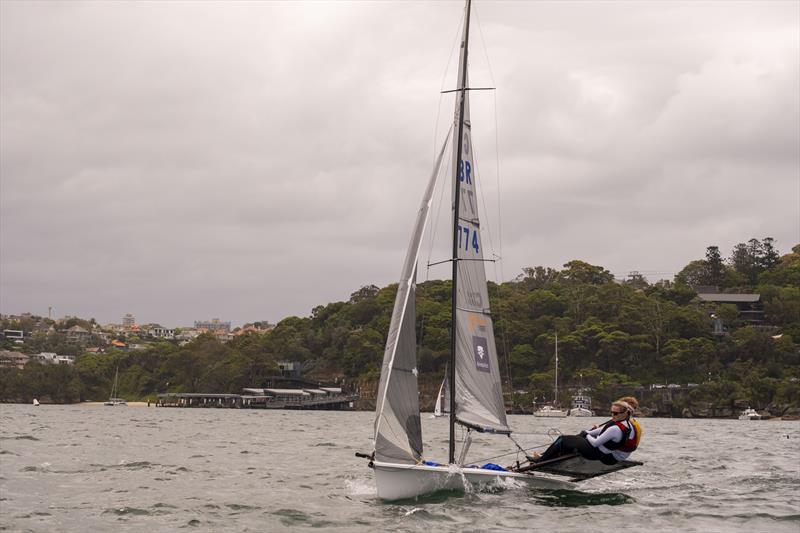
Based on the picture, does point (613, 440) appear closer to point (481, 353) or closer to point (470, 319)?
point (481, 353)

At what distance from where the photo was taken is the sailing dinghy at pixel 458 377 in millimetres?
20859

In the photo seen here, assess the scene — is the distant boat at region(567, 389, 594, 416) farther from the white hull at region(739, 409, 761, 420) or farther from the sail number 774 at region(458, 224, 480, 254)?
the sail number 774 at region(458, 224, 480, 254)

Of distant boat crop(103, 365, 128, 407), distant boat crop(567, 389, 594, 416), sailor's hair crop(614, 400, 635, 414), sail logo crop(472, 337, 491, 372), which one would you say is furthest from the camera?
distant boat crop(103, 365, 128, 407)

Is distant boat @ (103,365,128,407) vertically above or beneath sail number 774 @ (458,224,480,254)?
beneath

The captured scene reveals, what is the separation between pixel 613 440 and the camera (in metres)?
21.7

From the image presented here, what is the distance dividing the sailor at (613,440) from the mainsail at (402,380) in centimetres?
354

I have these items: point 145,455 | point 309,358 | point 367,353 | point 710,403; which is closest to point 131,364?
point 309,358

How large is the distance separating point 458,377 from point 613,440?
3.80 m

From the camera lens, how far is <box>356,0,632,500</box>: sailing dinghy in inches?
821

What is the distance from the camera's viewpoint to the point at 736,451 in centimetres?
4225

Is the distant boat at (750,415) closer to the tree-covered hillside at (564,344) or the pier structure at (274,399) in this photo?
the tree-covered hillside at (564,344)

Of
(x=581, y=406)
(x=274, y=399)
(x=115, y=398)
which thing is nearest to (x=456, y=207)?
(x=581, y=406)

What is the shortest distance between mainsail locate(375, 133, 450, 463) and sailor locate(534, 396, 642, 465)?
139 inches

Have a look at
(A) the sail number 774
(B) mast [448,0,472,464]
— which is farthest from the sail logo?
(A) the sail number 774
